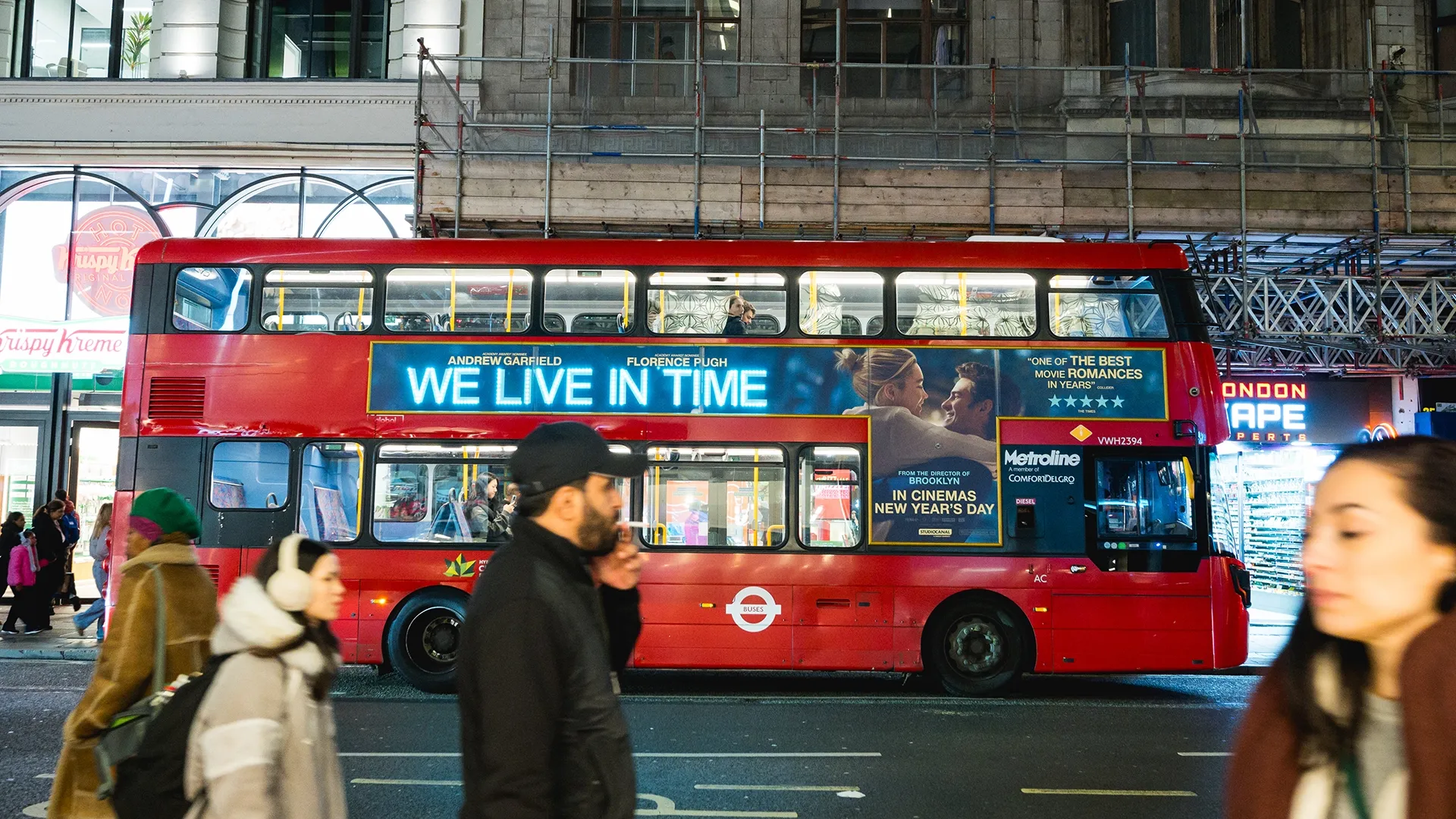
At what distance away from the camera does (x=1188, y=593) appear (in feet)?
33.6

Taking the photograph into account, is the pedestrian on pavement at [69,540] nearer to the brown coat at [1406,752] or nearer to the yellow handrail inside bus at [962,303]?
the yellow handrail inside bus at [962,303]

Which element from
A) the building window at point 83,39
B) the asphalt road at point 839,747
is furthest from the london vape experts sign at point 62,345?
the asphalt road at point 839,747

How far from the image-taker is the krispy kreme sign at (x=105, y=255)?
16.5 m

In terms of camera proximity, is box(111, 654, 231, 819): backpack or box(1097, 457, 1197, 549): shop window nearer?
box(111, 654, 231, 819): backpack

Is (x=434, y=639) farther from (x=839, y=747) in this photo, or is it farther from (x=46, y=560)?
(x=46, y=560)

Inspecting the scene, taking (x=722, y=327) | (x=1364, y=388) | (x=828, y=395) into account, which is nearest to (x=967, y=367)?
(x=828, y=395)

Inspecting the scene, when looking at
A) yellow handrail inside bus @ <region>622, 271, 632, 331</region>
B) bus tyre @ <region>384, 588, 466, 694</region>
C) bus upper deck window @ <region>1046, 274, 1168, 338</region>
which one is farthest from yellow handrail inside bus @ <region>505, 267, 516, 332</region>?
bus upper deck window @ <region>1046, 274, 1168, 338</region>

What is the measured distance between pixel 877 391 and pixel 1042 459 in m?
1.67

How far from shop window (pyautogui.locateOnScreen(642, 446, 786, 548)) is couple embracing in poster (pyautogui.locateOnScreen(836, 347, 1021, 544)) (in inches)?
37.2

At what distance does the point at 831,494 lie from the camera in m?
10.5

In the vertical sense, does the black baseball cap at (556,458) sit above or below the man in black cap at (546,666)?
above

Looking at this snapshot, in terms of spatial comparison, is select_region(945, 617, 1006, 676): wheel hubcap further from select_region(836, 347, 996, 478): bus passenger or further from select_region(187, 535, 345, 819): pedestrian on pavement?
select_region(187, 535, 345, 819): pedestrian on pavement

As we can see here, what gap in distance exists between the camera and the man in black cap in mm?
2256

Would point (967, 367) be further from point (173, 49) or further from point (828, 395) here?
point (173, 49)
